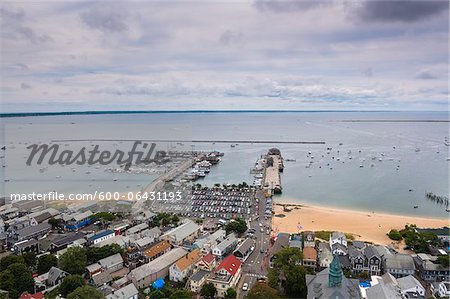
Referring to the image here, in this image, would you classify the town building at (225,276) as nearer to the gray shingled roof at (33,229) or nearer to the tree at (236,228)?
the tree at (236,228)

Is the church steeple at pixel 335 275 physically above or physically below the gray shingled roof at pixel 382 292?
above

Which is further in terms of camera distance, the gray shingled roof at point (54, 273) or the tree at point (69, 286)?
the gray shingled roof at point (54, 273)

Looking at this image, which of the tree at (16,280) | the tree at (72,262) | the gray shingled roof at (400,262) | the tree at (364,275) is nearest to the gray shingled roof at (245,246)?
the tree at (364,275)

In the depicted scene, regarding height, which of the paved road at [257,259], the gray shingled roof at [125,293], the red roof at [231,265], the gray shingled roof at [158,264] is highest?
the red roof at [231,265]

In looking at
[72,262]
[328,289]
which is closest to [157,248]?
[72,262]

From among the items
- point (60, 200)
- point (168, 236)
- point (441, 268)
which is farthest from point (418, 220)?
point (60, 200)

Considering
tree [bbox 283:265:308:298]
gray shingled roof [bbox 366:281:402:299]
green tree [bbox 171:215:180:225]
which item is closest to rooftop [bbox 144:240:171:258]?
green tree [bbox 171:215:180:225]

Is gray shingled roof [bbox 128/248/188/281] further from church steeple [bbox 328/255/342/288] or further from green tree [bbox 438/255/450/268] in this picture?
green tree [bbox 438/255/450/268]

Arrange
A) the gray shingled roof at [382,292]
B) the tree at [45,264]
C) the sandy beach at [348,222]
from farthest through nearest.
Answer: the sandy beach at [348,222] → the tree at [45,264] → the gray shingled roof at [382,292]
